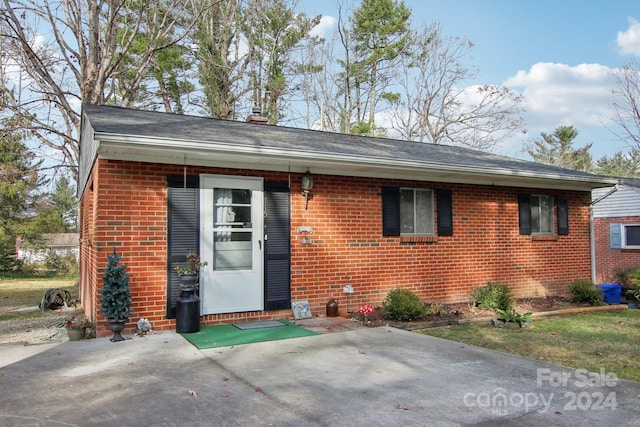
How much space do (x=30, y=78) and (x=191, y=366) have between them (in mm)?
16344

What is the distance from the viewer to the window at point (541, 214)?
32.1 feet

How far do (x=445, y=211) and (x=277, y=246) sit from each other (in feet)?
11.1

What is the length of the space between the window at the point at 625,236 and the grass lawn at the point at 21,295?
16.5 meters

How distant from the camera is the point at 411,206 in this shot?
27.2 feet

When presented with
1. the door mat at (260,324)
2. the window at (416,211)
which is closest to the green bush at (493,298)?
the window at (416,211)

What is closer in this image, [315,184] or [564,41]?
[315,184]

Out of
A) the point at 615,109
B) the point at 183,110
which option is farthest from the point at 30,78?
the point at 615,109

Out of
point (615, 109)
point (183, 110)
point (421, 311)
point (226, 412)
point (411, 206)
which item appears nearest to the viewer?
point (226, 412)

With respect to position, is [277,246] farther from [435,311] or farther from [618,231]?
[618,231]

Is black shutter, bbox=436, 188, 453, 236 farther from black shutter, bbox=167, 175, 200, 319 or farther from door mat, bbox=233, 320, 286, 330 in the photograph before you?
black shutter, bbox=167, 175, 200, 319

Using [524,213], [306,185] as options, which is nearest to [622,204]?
[524,213]

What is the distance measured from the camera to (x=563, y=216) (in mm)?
10023

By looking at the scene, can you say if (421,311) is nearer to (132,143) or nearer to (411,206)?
(411,206)

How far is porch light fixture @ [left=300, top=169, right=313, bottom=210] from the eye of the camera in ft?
23.0
